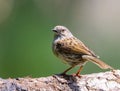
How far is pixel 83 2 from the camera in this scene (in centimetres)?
1936

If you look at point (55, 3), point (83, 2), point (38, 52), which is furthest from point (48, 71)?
point (83, 2)

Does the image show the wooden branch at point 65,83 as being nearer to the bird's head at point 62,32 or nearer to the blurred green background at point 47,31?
the bird's head at point 62,32

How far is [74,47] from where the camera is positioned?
948 centimetres

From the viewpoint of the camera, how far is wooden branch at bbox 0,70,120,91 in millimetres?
8773

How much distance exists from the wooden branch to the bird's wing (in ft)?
1.12

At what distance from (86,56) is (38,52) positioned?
5.26 meters

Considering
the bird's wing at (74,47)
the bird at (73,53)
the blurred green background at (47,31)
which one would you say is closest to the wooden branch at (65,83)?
the bird at (73,53)

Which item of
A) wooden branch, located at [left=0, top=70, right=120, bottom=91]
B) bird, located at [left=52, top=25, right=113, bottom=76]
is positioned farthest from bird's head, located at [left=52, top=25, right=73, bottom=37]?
wooden branch, located at [left=0, top=70, right=120, bottom=91]

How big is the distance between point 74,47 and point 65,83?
65 cm

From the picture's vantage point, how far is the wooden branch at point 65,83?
877 cm

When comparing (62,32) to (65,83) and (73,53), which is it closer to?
(73,53)

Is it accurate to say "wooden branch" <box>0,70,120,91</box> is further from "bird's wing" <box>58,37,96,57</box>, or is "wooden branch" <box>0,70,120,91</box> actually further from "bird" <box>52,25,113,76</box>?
"bird's wing" <box>58,37,96,57</box>

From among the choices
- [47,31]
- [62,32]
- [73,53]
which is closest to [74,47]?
[73,53]

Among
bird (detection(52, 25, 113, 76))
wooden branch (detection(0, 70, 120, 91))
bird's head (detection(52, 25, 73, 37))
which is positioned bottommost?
wooden branch (detection(0, 70, 120, 91))
